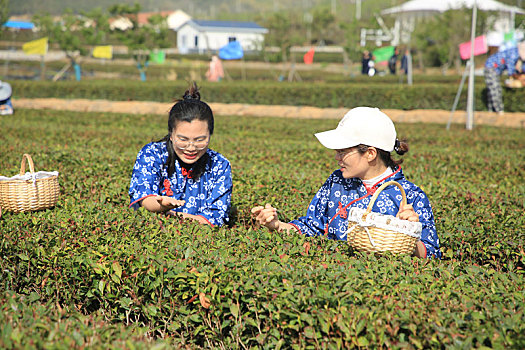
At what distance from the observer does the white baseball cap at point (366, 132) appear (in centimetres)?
305

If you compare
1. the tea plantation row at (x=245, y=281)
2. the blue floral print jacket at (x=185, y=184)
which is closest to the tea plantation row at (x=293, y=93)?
the tea plantation row at (x=245, y=281)

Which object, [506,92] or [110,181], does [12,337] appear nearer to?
[110,181]

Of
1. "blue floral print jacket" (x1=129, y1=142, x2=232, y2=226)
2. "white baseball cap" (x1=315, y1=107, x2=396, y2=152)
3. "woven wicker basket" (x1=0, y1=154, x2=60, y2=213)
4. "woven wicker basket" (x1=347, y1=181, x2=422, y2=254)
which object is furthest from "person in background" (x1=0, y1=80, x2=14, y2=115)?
"woven wicker basket" (x1=347, y1=181, x2=422, y2=254)

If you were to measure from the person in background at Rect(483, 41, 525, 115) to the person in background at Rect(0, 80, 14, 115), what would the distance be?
10953 millimetres

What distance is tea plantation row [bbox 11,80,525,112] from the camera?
15.1 metres

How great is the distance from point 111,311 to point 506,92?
1329 centimetres

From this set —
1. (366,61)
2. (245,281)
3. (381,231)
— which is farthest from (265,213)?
(366,61)

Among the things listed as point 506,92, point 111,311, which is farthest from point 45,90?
point 111,311

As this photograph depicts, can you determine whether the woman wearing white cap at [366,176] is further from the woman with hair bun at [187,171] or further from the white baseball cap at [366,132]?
the woman with hair bun at [187,171]

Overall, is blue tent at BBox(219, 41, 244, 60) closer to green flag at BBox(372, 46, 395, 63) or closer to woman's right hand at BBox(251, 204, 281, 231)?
green flag at BBox(372, 46, 395, 63)

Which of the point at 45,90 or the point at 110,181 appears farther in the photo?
the point at 45,90

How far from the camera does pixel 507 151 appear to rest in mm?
8109

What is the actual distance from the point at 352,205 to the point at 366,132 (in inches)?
17.7

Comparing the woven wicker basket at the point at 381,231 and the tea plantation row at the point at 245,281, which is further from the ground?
the woven wicker basket at the point at 381,231
